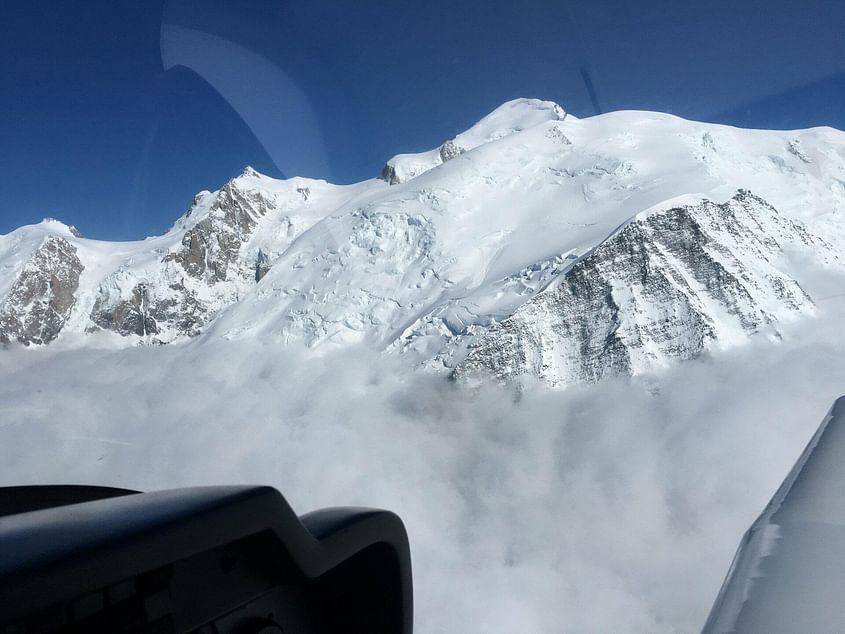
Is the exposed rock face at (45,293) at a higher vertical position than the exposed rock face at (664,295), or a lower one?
higher

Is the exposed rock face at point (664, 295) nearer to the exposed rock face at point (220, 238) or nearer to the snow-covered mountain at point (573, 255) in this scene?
the snow-covered mountain at point (573, 255)

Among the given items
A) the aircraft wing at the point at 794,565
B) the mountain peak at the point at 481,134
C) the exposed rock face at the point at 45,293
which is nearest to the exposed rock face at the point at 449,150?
the mountain peak at the point at 481,134

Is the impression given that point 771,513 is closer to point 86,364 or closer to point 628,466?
point 86,364

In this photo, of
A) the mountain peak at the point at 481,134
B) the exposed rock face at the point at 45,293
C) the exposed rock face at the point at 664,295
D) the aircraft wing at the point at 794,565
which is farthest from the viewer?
the mountain peak at the point at 481,134

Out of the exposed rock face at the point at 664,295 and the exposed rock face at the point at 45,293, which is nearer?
the exposed rock face at the point at 664,295

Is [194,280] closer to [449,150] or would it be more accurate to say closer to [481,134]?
[449,150]

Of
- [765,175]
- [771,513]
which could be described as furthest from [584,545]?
[771,513]
